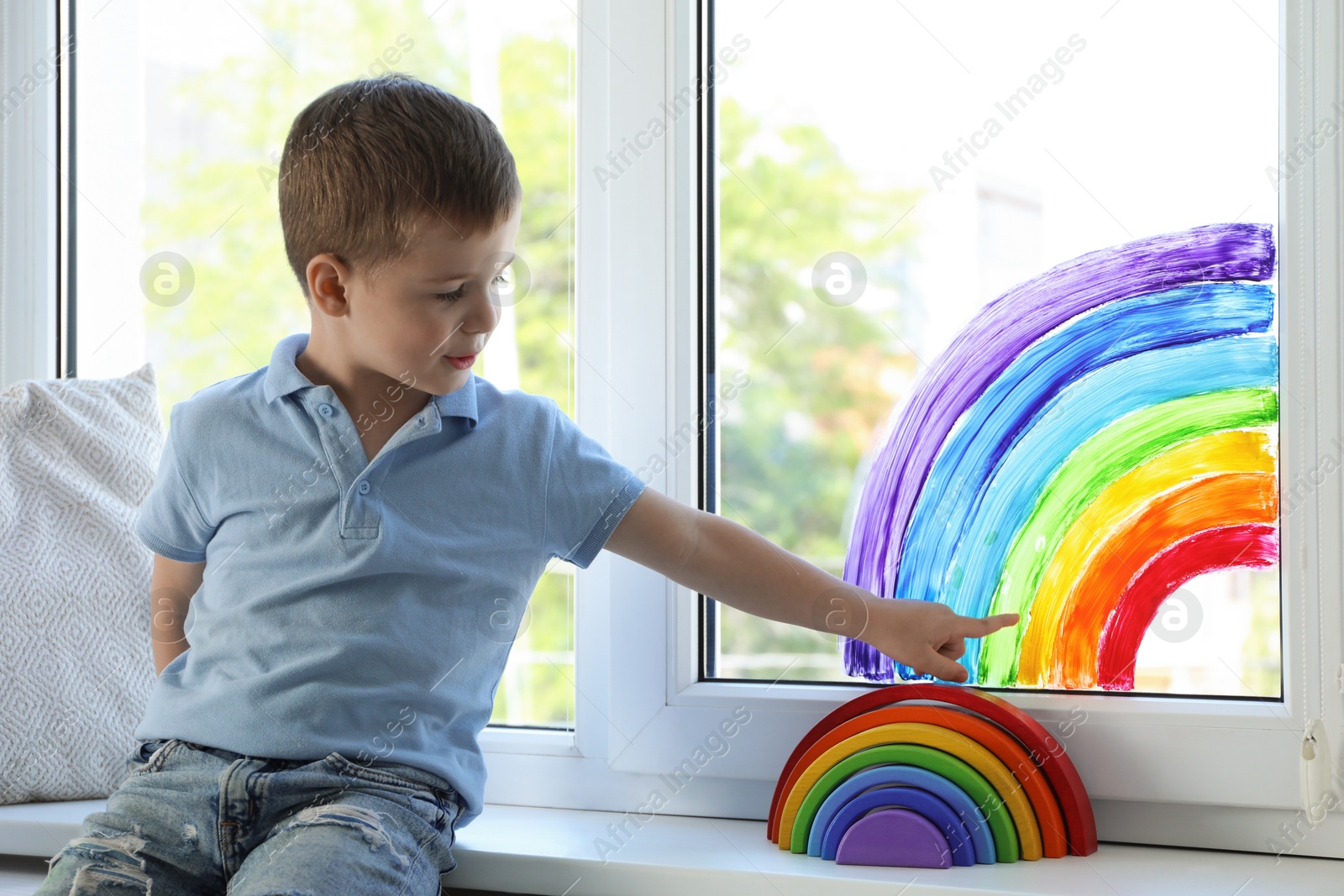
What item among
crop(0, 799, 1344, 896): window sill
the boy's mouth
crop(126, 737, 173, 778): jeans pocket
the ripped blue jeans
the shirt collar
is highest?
the boy's mouth

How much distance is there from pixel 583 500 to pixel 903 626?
0.91 feet

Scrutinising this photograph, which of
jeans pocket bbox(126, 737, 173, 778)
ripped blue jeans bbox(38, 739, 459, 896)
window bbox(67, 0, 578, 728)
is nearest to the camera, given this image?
ripped blue jeans bbox(38, 739, 459, 896)

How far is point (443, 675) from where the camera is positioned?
2.79 ft

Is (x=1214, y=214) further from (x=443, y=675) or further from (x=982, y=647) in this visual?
(x=443, y=675)

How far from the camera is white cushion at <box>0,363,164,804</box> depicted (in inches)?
39.0

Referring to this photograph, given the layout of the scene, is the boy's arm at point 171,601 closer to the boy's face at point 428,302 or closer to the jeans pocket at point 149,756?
the jeans pocket at point 149,756

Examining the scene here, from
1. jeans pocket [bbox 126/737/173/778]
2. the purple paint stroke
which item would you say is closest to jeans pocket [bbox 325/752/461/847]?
jeans pocket [bbox 126/737/173/778]

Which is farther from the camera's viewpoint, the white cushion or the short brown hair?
the white cushion

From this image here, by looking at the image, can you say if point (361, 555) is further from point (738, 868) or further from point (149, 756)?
point (738, 868)

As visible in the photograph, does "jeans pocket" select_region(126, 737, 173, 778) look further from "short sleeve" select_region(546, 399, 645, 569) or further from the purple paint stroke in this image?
the purple paint stroke

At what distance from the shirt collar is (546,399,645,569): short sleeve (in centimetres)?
8

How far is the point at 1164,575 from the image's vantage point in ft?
2.90

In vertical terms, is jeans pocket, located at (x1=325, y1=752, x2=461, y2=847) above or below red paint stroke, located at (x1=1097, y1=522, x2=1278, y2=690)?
below

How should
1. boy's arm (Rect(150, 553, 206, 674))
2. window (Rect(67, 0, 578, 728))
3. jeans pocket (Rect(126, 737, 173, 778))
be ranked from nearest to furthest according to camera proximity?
jeans pocket (Rect(126, 737, 173, 778)), boy's arm (Rect(150, 553, 206, 674)), window (Rect(67, 0, 578, 728))
